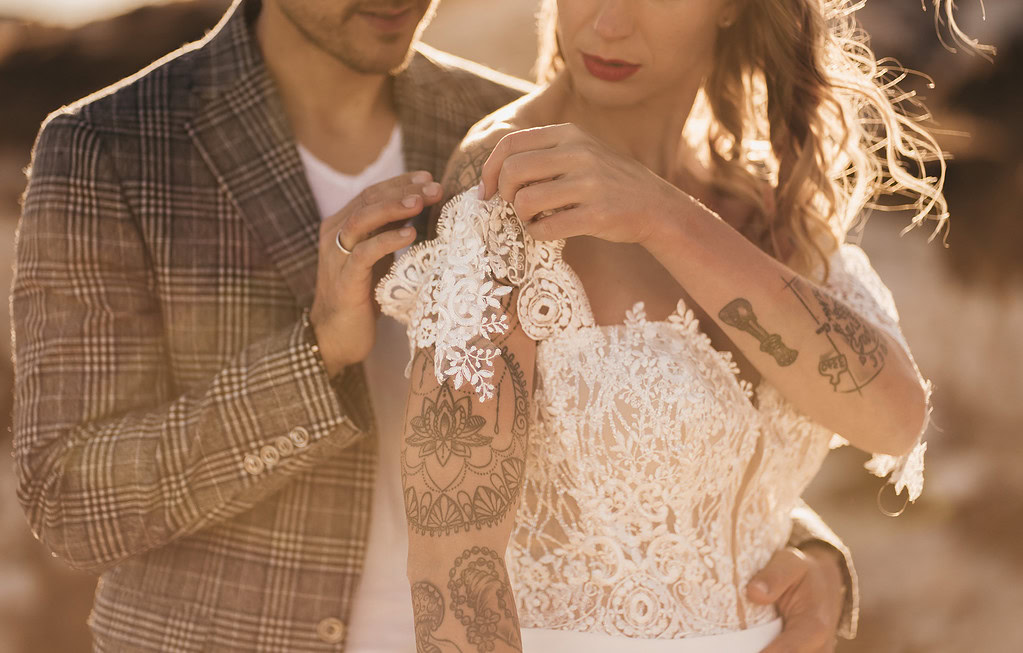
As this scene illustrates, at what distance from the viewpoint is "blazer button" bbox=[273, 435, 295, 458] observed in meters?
2.24

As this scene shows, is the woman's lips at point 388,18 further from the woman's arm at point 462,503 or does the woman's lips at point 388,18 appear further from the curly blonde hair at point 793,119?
the woman's arm at point 462,503

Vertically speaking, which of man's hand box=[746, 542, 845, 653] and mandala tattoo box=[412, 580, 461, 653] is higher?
mandala tattoo box=[412, 580, 461, 653]

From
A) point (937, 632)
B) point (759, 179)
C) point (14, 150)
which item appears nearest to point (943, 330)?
point (937, 632)

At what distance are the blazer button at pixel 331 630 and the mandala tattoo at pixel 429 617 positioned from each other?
785 mm

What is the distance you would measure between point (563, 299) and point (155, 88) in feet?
4.30

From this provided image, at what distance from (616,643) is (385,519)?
0.82 meters

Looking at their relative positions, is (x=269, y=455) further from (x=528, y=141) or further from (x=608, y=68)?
(x=608, y=68)

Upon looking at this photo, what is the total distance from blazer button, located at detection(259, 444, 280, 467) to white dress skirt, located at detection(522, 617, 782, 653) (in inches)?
26.5

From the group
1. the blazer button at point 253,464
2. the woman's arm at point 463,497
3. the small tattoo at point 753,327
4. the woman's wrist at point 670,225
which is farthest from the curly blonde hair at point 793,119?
the blazer button at point 253,464

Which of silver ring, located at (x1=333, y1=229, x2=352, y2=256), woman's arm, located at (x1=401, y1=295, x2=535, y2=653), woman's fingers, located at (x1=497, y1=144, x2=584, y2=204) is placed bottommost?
woman's arm, located at (x1=401, y1=295, x2=535, y2=653)

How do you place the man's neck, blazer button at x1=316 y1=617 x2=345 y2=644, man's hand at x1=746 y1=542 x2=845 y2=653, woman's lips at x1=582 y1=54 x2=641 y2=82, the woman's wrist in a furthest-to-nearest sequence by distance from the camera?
the man's neck
blazer button at x1=316 y1=617 x2=345 y2=644
man's hand at x1=746 y1=542 x2=845 y2=653
woman's lips at x1=582 y1=54 x2=641 y2=82
the woman's wrist

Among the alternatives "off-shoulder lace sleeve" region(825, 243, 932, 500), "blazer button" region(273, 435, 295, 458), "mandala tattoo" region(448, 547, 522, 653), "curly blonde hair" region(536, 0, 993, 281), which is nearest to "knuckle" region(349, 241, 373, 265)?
"blazer button" region(273, 435, 295, 458)

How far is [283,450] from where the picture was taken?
224 cm

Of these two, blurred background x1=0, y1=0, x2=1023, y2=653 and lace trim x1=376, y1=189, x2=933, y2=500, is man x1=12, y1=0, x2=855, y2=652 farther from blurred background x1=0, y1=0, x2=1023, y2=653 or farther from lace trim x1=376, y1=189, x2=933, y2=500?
blurred background x1=0, y1=0, x2=1023, y2=653
